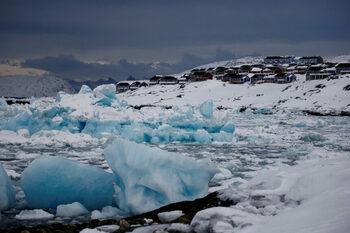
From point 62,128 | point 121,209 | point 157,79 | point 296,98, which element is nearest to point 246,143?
point 62,128

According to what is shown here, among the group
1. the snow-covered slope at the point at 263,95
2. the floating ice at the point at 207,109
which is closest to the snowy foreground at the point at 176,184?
the floating ice at the point at 207,109

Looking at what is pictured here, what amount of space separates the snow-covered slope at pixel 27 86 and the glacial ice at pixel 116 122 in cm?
11166

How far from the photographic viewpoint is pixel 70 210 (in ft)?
17.8

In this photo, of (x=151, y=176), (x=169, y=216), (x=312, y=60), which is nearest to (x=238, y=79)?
(x=312, y=60)

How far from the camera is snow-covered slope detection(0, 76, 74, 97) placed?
121 m

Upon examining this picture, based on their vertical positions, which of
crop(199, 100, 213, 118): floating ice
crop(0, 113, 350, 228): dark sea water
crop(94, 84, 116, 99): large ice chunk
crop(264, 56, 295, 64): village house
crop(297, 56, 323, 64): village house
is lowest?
crop(0, 113, 350, 228): dark sea water

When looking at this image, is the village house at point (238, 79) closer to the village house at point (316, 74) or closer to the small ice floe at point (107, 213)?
the village house at point (316, 74)

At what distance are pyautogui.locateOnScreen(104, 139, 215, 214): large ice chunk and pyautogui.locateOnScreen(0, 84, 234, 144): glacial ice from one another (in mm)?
9789

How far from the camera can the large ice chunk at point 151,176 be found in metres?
5.58

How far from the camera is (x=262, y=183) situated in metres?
4.60

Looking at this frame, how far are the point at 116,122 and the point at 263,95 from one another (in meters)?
39.6

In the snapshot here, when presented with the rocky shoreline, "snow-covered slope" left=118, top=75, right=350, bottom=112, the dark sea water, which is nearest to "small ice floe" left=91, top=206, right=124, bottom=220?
the rocky shoreline

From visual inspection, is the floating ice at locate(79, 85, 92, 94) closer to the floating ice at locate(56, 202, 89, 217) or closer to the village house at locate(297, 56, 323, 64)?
the floating ice at locate(56, 202, 89, 217)

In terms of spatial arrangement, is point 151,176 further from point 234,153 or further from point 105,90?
point 105,90
